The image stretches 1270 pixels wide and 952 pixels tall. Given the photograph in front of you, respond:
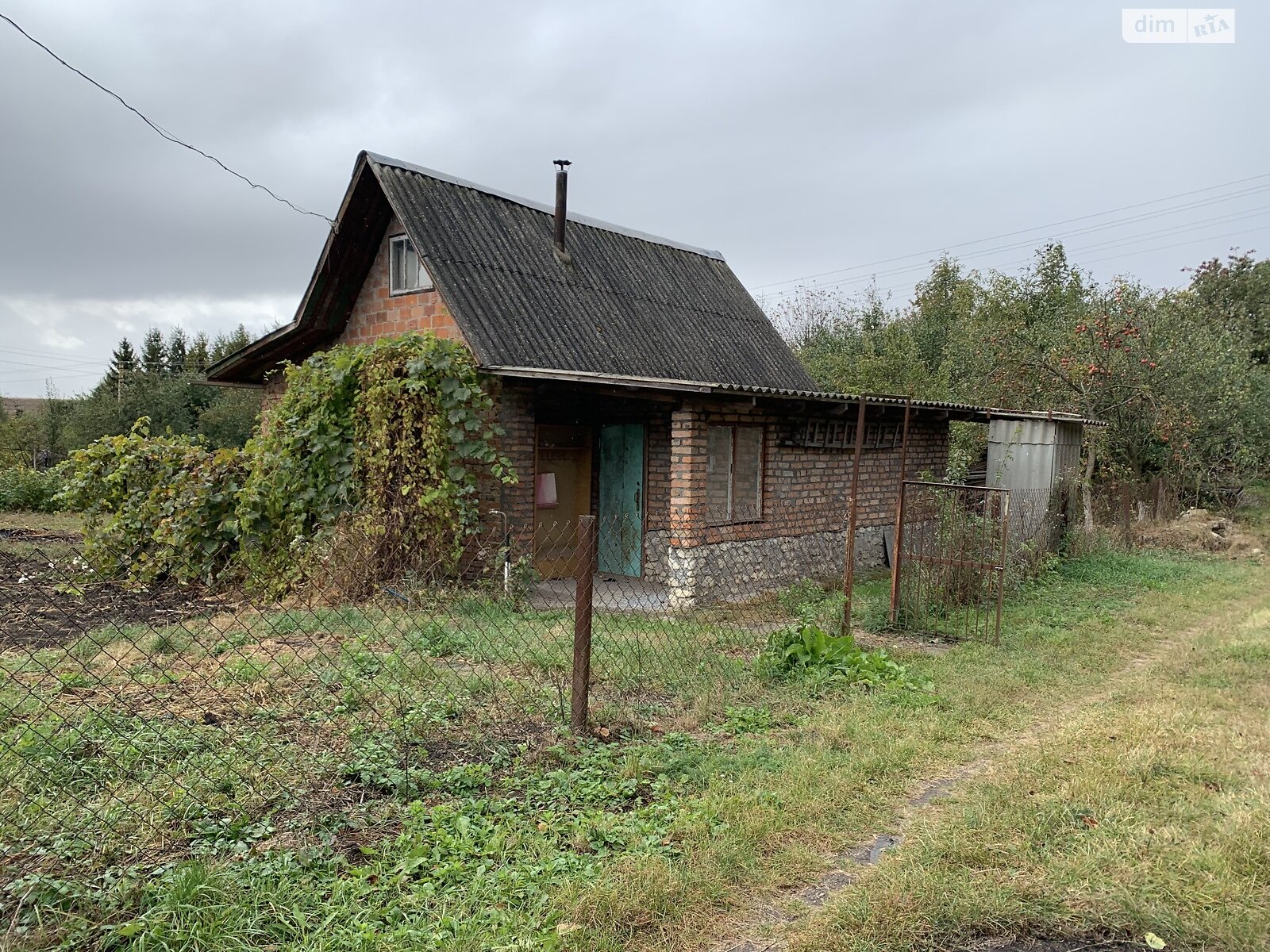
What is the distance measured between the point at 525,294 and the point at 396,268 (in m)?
1.93

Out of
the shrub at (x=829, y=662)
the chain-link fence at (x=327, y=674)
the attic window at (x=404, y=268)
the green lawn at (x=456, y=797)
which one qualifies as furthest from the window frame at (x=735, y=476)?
the attic window at (x=404, y=268)

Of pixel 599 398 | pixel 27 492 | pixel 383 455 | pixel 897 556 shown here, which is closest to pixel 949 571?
pixel 897 556

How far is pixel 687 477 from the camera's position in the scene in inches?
389

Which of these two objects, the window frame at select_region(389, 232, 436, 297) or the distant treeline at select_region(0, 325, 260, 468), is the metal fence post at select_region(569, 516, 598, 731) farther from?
the distant treeline at select_region(0, 325, 260, 468)

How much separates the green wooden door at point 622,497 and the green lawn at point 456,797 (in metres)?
4.80

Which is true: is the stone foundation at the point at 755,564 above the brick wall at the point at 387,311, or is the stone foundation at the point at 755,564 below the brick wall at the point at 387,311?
below

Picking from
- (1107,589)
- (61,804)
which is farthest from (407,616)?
(1107,589)

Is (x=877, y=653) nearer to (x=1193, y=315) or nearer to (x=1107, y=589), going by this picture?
(x=1107, y=589)

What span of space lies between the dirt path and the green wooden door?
6.30 metres

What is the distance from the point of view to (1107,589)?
1143cm

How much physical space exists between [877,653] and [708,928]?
4.34m

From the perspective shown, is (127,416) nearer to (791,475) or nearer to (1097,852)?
(791,475)

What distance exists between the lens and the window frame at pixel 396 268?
1123 cm

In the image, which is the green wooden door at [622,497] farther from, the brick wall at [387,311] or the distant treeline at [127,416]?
the distant treeline at [127,416]
